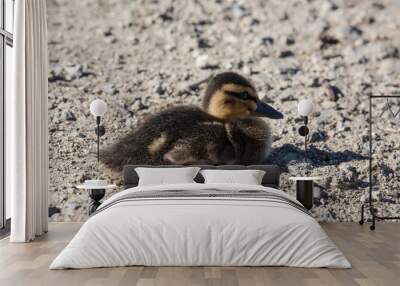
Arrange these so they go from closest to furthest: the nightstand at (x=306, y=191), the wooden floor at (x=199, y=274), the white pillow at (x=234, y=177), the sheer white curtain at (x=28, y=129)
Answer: the wooden floor at (x=199, y=274) < the sheer white curtain at (x=28, y=129) < the white pillow at (x=234, y=177) < the nightstand at (x=306, y=191)

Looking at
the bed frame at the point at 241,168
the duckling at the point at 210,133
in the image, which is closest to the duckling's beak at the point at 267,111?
the duckling at the point at 210,133

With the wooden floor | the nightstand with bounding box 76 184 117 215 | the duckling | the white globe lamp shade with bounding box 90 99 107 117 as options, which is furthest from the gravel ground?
the wooden floor

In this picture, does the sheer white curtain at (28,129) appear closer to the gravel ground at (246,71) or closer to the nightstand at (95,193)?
the nightstand at (95,193)

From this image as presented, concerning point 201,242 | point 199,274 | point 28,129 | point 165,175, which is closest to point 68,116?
point 28,129

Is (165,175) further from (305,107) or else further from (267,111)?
(305,107)

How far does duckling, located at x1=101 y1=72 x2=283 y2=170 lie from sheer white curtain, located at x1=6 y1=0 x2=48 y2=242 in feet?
3.98

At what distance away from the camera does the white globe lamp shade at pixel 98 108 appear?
6.91 metres

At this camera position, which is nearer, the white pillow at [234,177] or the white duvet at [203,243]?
the white duvet at [203,243]

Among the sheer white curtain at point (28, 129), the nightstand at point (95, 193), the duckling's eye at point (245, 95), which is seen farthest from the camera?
Result: the duckling's eye at point (245, 95)

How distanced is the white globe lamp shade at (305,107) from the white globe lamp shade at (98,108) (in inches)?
95.6

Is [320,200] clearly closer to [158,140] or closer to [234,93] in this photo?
[234,93]

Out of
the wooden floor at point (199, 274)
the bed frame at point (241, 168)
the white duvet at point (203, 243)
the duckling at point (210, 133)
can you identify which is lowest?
the wooden floor at point (199, 274)

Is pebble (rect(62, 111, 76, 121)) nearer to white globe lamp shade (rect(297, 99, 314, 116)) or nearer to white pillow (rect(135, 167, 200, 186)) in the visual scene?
white pillow (rect(135, 167, 200, 186))

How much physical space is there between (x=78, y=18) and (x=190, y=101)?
1.80 meters
